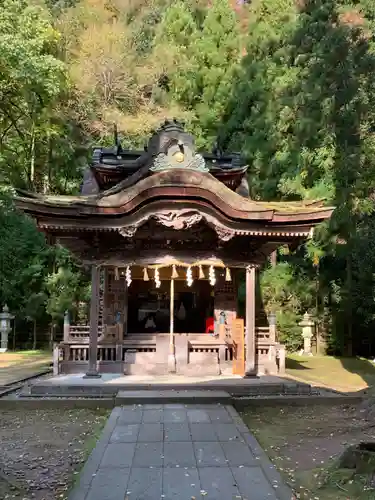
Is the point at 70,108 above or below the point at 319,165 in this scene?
above

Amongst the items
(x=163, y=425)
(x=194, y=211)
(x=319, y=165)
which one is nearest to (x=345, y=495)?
(x=163, y=425)

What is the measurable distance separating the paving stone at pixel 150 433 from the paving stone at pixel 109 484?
1253 millimetres

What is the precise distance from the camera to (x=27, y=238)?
2273cm

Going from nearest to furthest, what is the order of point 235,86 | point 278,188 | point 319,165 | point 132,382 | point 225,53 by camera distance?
point 132,382, point 319,165, point 278,188, point 235,86, point 225,53

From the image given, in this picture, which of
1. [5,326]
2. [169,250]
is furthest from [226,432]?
[5,326]

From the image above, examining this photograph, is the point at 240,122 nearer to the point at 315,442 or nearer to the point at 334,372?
the point at 334,372

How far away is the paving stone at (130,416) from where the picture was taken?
23.4 ft

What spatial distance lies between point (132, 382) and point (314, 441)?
446 centimetres

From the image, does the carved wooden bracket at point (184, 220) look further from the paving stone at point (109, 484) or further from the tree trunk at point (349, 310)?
the tree trunk at point (349, 310)

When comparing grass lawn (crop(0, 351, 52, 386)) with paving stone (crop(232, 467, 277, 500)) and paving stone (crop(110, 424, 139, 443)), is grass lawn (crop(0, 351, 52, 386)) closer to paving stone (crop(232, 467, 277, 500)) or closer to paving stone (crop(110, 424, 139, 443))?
paving stone (crop(110, 424, 139, 443))

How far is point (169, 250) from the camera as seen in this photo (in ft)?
37.9

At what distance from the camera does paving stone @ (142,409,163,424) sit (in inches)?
282

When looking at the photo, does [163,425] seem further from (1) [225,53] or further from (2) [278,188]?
(1) [225,53]

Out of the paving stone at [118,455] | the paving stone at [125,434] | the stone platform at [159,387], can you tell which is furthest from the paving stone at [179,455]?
the stone platform at [159,387]
